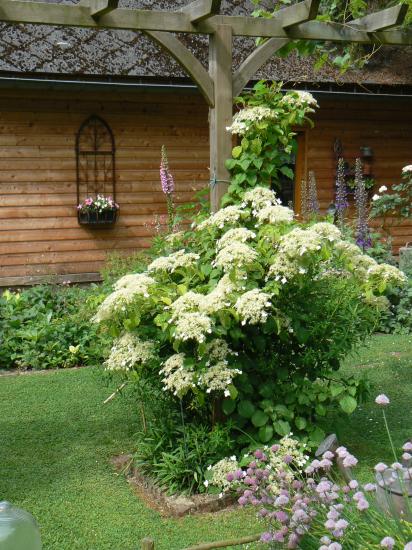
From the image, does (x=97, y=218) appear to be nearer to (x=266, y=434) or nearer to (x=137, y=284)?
(x=137, y=284)

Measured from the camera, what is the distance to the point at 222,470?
4422 mm

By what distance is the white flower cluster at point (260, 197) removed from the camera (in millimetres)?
4770

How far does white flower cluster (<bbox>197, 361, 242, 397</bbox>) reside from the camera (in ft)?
14.0

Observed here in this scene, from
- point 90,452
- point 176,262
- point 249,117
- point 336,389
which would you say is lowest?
point 90,452

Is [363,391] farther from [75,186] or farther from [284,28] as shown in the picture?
[75,186]

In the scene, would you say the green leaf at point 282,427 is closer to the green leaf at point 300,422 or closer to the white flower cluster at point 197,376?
the green leaf at point 300,422

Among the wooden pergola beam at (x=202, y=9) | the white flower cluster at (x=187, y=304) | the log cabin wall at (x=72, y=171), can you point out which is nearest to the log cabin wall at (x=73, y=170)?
the log cabin wall at (x=72, y=171)

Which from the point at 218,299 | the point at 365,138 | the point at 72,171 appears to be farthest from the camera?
the point at 365,138

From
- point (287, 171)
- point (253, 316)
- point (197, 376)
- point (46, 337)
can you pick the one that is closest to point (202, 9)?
point (287, 171)

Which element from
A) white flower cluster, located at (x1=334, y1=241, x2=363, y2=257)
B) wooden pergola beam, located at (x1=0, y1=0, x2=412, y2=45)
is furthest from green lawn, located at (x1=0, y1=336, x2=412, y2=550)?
wooden pergola beam, located at (x1=0, y1=0, x2=412, y2=45)

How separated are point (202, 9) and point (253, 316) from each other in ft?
7.14

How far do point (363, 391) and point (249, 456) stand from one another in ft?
2.78

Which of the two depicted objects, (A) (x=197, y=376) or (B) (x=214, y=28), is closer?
(A) (x=197, y=376)

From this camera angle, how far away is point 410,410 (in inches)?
244
